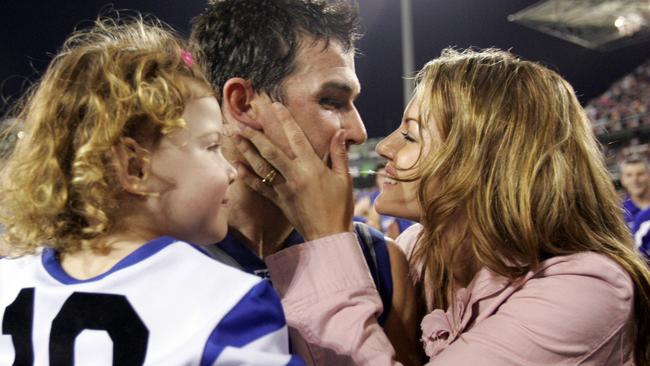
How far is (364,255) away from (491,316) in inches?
14.0

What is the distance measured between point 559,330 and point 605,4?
40.2 ft

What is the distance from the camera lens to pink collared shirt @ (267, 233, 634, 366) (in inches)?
50.6

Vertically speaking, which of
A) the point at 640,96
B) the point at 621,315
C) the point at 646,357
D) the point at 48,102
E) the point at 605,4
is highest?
the point at 48,102

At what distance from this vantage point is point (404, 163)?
5.60 feet

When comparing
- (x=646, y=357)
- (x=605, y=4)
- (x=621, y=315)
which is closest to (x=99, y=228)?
(x=621, y=315)

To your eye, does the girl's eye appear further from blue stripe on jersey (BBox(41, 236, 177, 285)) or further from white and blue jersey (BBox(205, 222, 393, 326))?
blue stripe on jersey (BBox(41, 236, 177, 285))

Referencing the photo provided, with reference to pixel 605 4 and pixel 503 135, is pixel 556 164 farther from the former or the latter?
pixel 605 4

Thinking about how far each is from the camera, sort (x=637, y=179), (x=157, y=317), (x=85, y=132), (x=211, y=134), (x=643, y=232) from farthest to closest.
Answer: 1. (x=637, y=179)
2. (x=643, y=232)
3. (x=211, y=134)
4. (x=85, y=132)
5. (x=157, y=317)

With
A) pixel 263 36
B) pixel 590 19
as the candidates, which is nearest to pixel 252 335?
pixel 263 36

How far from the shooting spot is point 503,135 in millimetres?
1545

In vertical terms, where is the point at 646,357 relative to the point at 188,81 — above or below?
below

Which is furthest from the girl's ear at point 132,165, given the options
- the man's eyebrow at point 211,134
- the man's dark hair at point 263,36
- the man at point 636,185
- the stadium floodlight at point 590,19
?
the stadium floodlight at point 590,19

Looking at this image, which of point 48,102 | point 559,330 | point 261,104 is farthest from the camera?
point 261,104

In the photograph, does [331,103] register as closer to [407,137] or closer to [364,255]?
[407,137]
